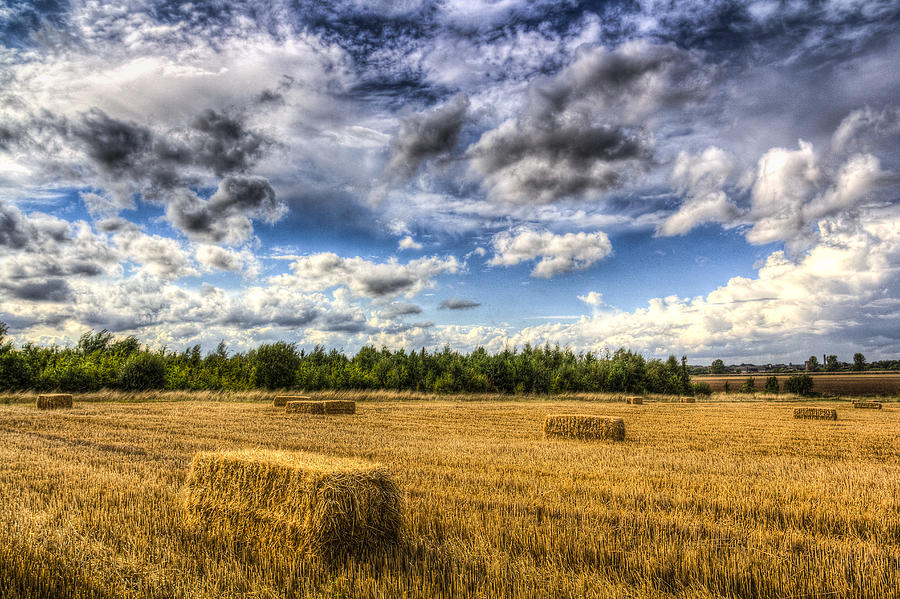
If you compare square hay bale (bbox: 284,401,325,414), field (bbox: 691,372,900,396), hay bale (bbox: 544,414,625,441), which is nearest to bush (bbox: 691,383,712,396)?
field (bbox: 691,372,900,396)

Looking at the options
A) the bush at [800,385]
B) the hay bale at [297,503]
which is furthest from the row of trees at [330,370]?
the hay bale at [297,503]

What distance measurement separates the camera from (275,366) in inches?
2015

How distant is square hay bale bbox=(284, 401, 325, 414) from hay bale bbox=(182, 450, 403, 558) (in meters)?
20.2

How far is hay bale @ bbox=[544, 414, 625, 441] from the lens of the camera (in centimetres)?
1683

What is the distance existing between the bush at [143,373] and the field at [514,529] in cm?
3131

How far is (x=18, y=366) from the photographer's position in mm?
39844

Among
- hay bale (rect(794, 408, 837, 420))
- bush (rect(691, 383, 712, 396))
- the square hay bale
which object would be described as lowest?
bush (rect(691, 383, 712, 396))

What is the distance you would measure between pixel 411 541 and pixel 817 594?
3.76 m

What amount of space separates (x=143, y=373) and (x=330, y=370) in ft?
53.0

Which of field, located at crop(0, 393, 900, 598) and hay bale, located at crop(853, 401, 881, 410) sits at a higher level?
field, located at crop(0, 393, 900, 598)

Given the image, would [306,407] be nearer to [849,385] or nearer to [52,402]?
[52,402]

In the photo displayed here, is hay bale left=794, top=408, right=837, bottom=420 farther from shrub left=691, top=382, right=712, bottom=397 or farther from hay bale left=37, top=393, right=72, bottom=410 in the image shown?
shrub left=691, top=382, right=712, bottom=397

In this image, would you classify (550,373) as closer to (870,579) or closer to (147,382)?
(147,382)

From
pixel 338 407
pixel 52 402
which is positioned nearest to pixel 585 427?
pixel 338 407
